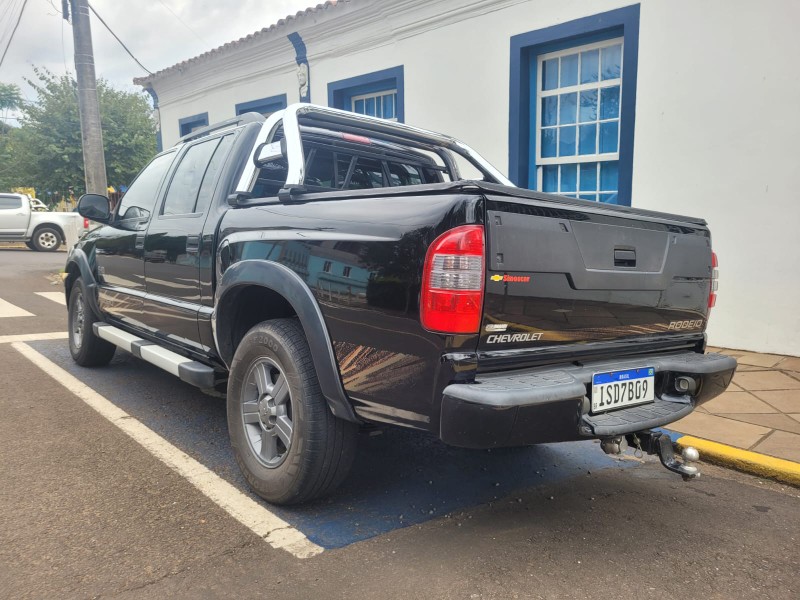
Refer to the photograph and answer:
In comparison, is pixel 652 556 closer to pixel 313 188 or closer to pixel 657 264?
pixel 657 264

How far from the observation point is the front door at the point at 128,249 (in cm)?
419

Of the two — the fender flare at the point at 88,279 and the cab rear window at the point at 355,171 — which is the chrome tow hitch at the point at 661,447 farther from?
the fender flare at the point at 88,279

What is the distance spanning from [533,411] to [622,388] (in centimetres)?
58

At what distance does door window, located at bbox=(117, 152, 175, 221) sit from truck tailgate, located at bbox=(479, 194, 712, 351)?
9.63ft

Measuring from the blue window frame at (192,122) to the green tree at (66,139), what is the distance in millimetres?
7559

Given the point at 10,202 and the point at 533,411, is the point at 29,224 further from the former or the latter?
the point at 533,411

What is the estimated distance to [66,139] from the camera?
1917 cm

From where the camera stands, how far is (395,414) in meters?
2.31

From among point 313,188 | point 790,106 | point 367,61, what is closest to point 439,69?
point 367,61

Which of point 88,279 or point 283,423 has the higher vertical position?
point 88,279

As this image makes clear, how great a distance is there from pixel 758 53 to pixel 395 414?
5.32 meters

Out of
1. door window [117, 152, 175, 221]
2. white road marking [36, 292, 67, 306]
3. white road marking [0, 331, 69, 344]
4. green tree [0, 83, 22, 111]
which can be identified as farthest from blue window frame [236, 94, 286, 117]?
green tree [0, 83, 22, 111]

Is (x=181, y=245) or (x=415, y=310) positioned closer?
(x=415, y=310)

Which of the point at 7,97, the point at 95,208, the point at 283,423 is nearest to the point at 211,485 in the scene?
the point at 283,423
